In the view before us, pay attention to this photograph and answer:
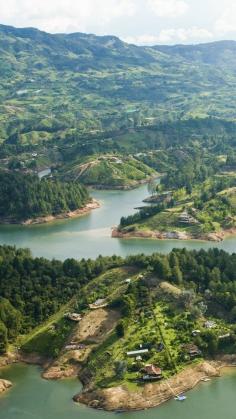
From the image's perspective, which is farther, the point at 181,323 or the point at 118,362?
the point at 181,323

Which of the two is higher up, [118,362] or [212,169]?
[212,169]

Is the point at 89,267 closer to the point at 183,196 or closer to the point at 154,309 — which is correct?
the point at 154,309

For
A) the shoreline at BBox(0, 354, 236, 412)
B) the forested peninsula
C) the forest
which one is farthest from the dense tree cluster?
the forested peninsula

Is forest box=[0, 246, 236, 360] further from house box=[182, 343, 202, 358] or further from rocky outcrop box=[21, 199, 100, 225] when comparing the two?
rocky outcrop box=[21, 199, 100, 225]

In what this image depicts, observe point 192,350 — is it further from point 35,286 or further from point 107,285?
point 35,286

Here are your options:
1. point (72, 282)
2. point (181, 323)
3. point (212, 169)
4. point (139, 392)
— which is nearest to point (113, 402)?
point (139, 392)

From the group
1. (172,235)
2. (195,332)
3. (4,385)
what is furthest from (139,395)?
(172,235)
